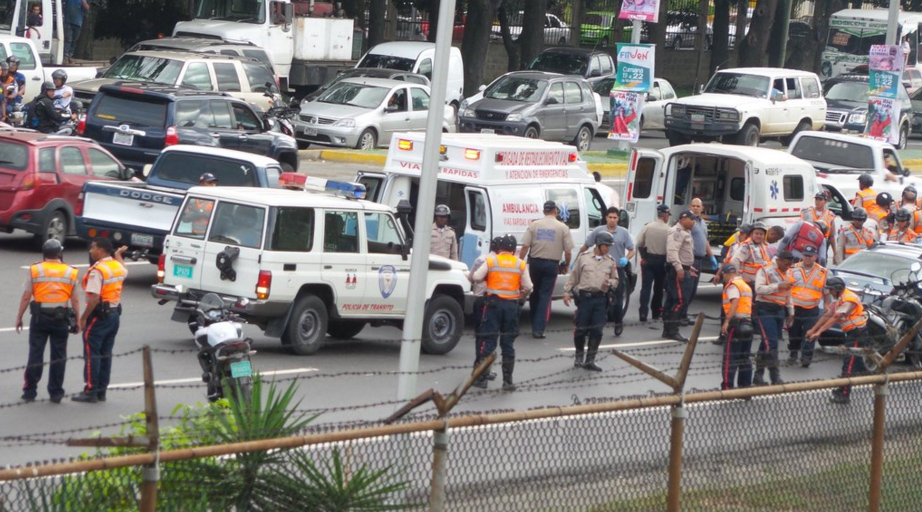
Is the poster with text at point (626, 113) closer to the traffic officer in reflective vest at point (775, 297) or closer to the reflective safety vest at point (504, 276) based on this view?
the traffic officer in reflective vest at point (775, 297)

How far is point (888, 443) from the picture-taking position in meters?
9.91

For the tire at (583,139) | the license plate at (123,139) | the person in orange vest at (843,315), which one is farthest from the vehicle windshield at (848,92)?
the person in orange vest at (843,315)

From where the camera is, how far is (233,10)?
33969 mm

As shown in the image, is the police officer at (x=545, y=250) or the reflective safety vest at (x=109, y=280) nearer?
the reflective safety vest at (x=109, y=280)

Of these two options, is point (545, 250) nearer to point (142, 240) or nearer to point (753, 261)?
point (753, 261)

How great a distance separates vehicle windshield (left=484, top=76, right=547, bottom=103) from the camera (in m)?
32.8

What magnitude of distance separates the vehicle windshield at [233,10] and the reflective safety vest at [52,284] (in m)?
22.4

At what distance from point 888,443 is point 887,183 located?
1578 centimetres

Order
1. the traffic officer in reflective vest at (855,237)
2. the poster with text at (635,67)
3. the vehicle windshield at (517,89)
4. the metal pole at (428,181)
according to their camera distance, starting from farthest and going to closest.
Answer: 1. the vehicle windshield at (517,89)
2. the poster with text at (635,67)
3. the traffic officer in reflective vest at (855,237)
4. the metal pole at (428,181)

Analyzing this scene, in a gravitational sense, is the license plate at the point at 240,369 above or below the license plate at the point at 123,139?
below

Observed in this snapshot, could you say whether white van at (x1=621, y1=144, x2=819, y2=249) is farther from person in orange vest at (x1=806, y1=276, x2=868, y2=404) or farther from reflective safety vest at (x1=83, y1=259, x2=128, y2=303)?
reflective safety vest at (x1=83, y1=259, x2=128, y2=303)

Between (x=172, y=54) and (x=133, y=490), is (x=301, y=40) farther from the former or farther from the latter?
(x=133, y=490)

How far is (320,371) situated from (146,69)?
14.1m

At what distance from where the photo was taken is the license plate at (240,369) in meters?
10.2
